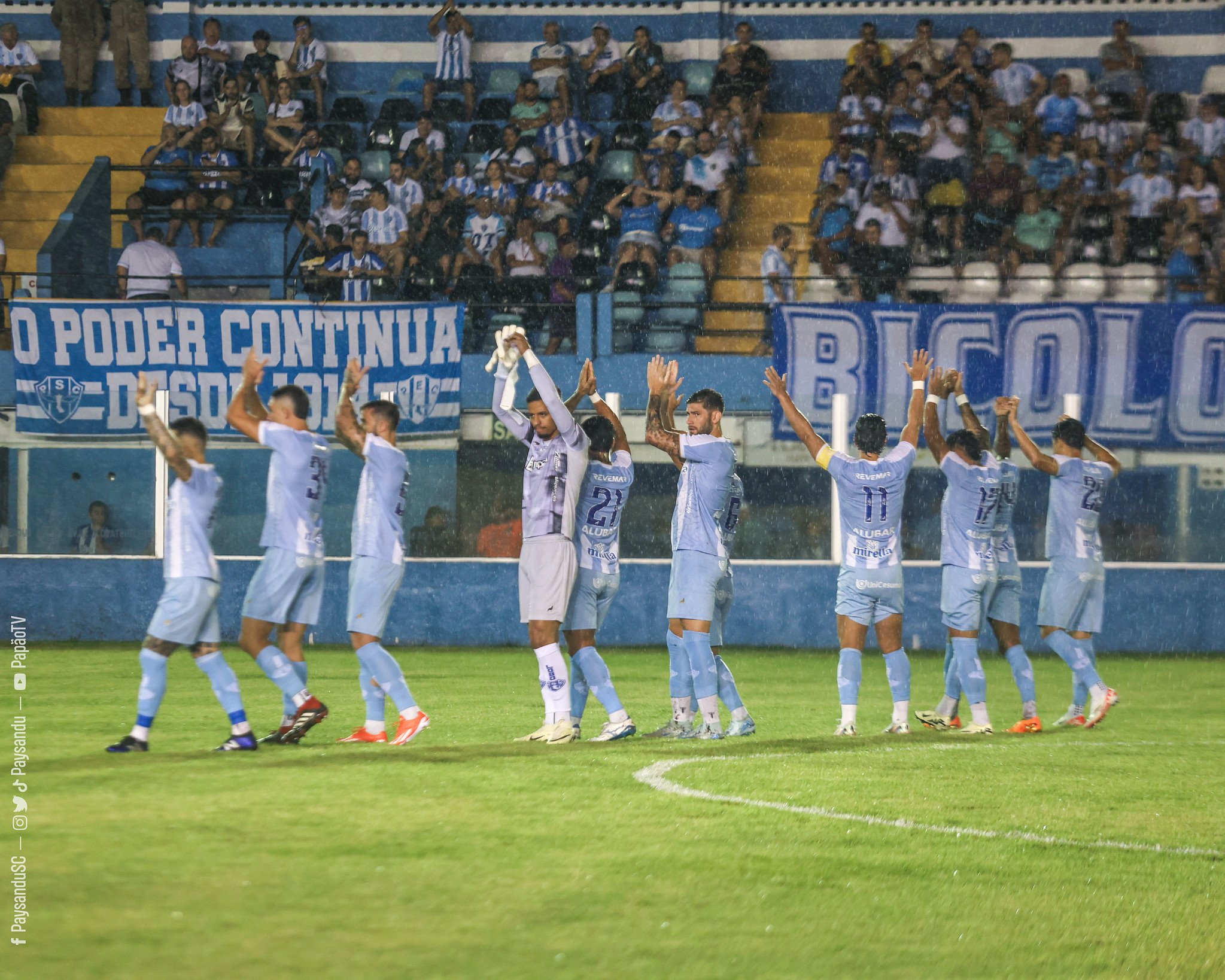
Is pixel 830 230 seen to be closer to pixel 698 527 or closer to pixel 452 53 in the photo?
pixel 452 53

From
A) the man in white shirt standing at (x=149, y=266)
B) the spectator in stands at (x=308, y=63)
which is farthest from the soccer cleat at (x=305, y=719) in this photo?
the spectator in stands at (x=308, y=63)

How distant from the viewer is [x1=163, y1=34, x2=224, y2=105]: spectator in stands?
21.9 meters

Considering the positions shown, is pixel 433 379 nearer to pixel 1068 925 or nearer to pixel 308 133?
pixel 308 133

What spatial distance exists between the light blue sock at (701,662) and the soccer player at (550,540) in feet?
2.47

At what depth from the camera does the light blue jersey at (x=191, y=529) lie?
313 inches

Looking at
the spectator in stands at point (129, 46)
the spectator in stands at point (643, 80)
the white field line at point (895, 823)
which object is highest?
the spectator in stands at point (129, 46)

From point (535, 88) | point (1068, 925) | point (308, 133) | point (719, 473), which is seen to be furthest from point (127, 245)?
point (1068, 925)

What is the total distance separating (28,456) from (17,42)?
382 inches

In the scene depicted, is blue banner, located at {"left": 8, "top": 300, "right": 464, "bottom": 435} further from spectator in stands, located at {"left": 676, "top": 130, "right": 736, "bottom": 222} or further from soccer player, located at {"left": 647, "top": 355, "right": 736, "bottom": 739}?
soccer player, located at {"left": 647, "top": 355, "right": 736, "bottom": 739}

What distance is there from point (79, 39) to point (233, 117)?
319cm

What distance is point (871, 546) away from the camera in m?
9.41

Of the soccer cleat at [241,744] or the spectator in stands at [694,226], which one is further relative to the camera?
the spectator in stands at [694,226]

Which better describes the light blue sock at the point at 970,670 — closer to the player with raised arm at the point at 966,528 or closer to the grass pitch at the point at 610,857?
the player with raised arm at the point at 966,528

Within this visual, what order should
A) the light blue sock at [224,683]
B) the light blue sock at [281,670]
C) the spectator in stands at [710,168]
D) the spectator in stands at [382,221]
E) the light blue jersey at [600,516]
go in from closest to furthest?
the light blue sock at [224,683]
the light blue sock at [281,670]
the light blue jersey at [600,516]
the spectator in stands at [382,221]
the spectator in stands at [710,168]
